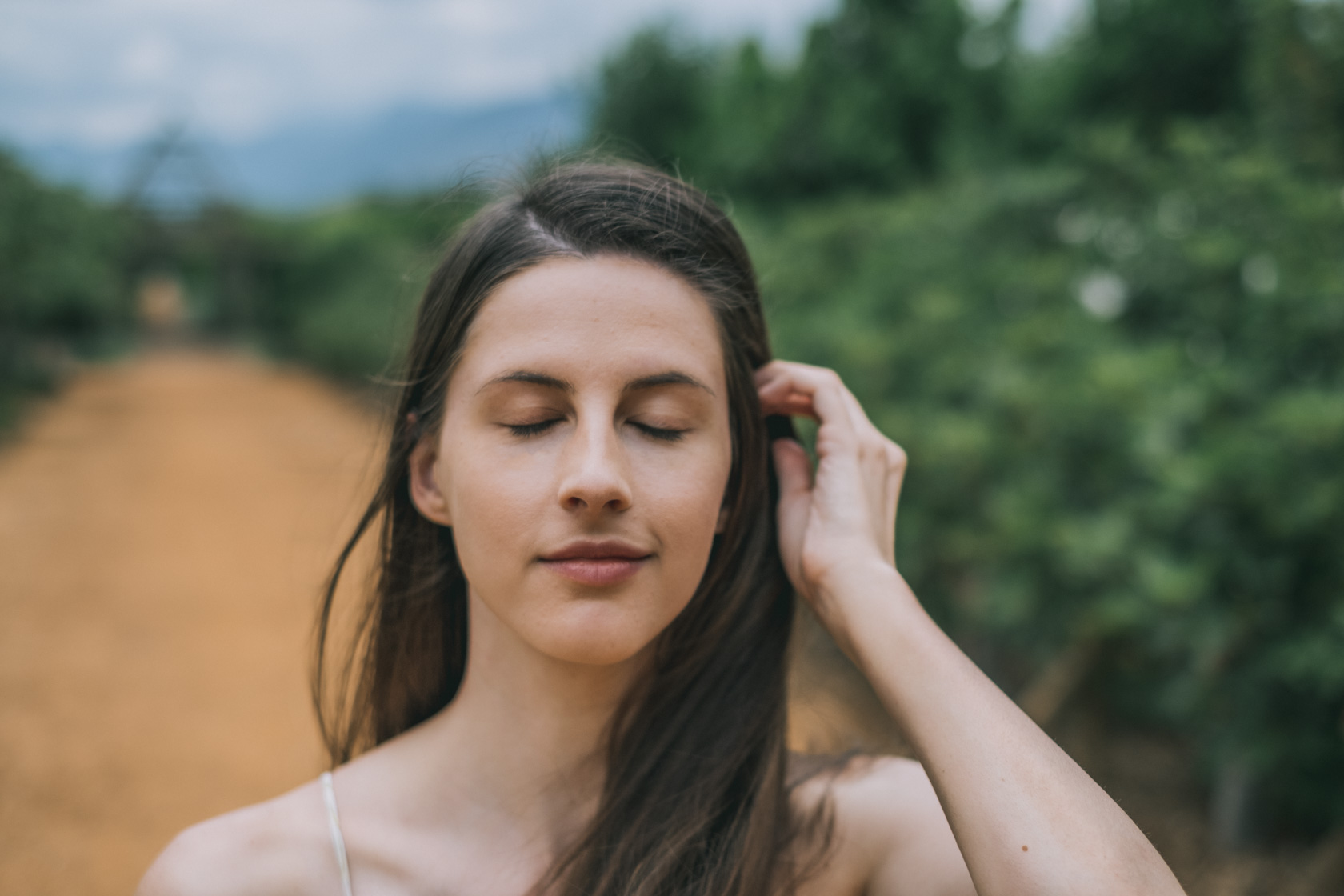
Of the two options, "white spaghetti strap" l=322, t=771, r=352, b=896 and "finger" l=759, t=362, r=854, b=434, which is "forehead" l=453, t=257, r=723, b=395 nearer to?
"finger" l=759, t=362, r=854, b=434

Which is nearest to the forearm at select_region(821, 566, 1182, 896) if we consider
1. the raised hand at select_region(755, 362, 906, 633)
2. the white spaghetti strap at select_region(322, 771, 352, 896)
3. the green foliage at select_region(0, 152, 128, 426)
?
the raised hand at select_region(755, 362, 906, 633)

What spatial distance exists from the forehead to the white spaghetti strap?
80 cm

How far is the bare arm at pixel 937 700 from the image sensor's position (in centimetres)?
127

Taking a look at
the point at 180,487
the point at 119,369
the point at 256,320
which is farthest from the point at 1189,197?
the point at 256,320

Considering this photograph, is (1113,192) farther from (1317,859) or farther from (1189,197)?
(1317,859)

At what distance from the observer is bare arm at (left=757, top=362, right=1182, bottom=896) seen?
4.17 feet

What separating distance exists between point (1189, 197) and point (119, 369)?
2984 centimetres

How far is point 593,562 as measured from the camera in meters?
1.46

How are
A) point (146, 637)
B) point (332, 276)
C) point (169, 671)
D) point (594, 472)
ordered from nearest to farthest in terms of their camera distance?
point (594, 472)
point (169, 671)
point (146, 637)
point (332, 276)

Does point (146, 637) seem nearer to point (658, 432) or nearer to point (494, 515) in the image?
point (494, 515)

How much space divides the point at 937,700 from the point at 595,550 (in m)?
0.59

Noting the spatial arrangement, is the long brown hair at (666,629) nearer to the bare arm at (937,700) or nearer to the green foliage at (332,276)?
the bare arm at (937,700)

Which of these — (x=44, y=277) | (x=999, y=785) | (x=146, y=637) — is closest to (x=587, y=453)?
(x=999, y=785)

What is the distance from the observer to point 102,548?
9.61m
